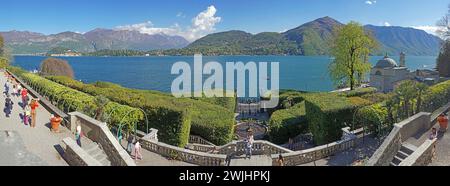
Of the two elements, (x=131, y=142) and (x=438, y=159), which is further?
(x=131, y=142)

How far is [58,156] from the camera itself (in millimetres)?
15828

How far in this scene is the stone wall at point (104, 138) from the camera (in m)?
15.5

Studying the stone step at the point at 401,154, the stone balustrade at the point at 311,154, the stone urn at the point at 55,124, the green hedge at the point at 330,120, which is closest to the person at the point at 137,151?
the stone urn at the point at 55,124

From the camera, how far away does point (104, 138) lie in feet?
56.8

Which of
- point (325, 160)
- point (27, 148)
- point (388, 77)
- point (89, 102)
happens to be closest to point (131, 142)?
point (27, 148)

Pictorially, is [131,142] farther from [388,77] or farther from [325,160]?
[388,77]

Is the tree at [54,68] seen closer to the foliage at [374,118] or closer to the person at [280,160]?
the foliage at [374,118]

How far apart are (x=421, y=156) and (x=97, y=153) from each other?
14210 millimetres

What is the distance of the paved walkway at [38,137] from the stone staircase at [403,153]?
571 inches

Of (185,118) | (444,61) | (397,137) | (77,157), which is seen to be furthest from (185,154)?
(444,61)

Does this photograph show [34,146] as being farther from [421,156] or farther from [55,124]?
[421,156]

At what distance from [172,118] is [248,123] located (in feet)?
61.1

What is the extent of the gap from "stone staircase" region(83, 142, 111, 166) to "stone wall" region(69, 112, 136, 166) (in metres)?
0.17

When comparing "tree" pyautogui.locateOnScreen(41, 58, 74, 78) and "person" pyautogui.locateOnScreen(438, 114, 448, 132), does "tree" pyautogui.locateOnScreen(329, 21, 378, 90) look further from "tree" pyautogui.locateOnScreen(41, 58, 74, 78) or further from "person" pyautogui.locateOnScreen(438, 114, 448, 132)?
"tree" pyautogui.locateOnScreen(41, 58, 74, 78)
